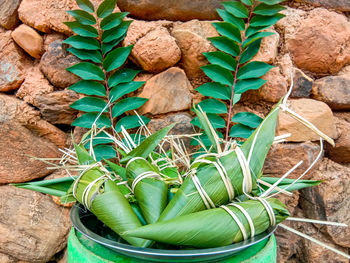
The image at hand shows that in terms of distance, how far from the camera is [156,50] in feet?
2.89

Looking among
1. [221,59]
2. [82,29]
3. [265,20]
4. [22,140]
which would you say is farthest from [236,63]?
[22,140]

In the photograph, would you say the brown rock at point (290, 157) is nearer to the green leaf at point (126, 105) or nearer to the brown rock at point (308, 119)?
the brown rock at point (308, 119)

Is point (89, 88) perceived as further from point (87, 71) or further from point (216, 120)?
point (216, 120)

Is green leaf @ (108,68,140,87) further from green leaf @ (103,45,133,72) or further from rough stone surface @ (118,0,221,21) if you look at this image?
rough stone surface @ (118,0,221,21)

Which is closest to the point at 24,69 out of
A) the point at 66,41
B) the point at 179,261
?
the point at 66,41

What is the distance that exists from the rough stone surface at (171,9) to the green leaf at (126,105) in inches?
10.9

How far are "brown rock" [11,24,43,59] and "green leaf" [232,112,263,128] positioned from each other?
669 millimetres

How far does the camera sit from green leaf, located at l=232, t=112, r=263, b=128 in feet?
2.90

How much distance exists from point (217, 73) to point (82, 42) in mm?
418

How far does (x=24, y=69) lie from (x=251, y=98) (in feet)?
2.47

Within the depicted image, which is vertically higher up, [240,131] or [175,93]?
[175,93]

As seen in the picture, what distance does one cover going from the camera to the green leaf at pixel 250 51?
90 centimetres

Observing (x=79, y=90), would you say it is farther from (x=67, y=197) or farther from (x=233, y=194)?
A: (x=233, y=194)

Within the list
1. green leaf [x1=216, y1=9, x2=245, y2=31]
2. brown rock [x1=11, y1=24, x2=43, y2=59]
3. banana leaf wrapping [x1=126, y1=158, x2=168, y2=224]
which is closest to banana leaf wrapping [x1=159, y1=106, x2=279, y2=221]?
banana leaf wrapping [x1=126, y1=158, x2=168, y2=224]
